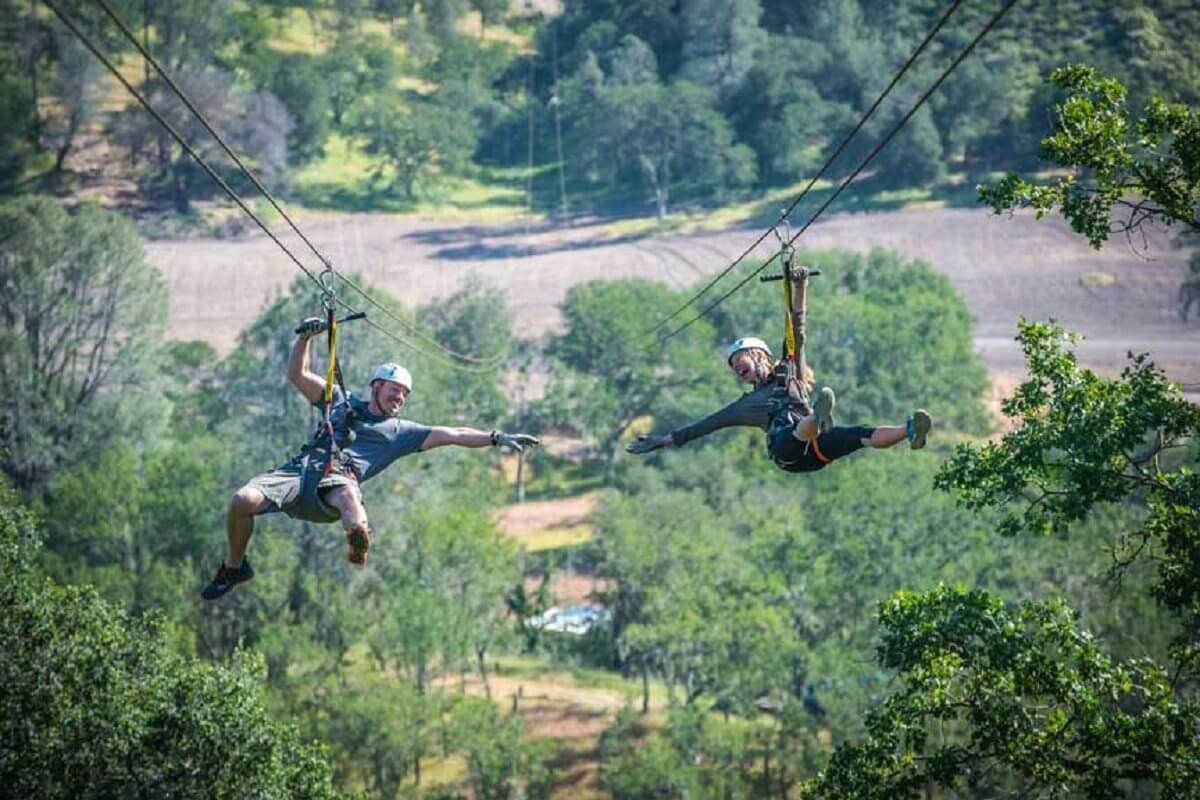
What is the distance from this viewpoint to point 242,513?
46.4 feet

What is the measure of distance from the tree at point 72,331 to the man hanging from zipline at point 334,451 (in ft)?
164

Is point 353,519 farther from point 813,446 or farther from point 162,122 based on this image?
point 162,122

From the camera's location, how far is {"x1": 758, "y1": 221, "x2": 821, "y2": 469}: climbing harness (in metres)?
14.9

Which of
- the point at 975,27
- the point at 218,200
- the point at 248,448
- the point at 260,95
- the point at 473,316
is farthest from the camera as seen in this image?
the point at 975,27

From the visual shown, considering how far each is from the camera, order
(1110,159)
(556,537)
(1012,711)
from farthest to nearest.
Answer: (556,537), (1012,711), (1110,159)

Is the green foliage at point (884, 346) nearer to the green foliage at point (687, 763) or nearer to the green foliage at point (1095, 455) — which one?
the green foliage at point (687, 763)

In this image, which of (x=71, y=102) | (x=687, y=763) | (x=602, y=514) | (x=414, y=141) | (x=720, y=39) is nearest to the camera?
(x=687, y=763)

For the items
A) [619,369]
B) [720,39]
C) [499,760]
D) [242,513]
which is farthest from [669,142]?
[242,513]

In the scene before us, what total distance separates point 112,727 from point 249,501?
13349 millimetres

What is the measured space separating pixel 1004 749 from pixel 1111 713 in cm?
117

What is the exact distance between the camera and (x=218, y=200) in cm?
11912

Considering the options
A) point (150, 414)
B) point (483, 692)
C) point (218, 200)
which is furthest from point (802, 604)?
point (218, 200)

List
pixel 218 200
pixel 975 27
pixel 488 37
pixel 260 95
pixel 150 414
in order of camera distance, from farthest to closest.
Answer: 1. pixel 488 37
2. pixel 975 27
3. pixel 260 95
4. pixel 218 200
5. pixel 150 414

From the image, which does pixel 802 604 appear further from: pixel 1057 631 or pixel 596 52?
pixel 596 52
